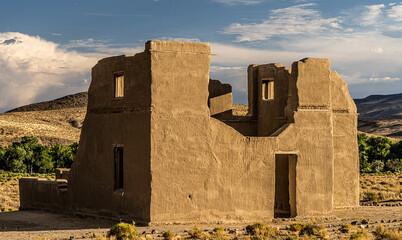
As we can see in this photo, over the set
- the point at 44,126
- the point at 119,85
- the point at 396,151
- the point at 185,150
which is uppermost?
the point at 44,126

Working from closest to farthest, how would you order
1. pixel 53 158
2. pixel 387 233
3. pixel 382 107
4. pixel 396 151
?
pixel 387 233
pixel 53 158
pixel 396 151
pixel 382 107

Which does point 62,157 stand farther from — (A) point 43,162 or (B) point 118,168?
(B) point 118,168

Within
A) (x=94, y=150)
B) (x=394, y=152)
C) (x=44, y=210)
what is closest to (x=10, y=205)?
(x=44, y=210)

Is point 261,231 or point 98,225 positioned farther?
point 98,225

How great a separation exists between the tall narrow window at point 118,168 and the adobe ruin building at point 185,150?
1.2 inches

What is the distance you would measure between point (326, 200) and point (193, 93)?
5750 mm

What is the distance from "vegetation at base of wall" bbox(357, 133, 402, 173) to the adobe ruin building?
27791mm

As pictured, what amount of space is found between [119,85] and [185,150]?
Result: 128 inches

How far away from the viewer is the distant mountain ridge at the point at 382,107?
16388 centimetres

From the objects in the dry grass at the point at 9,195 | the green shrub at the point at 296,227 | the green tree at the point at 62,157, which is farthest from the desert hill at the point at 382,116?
the green shrub at the point at 296,227

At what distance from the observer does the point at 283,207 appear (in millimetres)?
19250

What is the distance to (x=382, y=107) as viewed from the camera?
6954 inches

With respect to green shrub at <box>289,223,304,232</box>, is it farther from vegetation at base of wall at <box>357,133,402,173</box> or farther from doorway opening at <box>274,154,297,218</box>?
vegetation at base of wall at <box>357,133,402,173</box>

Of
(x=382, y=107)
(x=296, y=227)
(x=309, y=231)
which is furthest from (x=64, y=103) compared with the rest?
(x=382, y=107)
